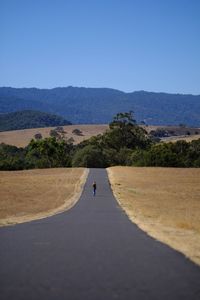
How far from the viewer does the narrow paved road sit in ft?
30.0

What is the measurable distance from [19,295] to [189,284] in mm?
3205

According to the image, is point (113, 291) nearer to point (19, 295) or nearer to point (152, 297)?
point (152, 297)

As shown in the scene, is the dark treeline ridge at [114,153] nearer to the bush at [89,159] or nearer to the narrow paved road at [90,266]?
the bush at [89,159]

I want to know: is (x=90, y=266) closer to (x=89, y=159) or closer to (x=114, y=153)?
(x=89, y=159)

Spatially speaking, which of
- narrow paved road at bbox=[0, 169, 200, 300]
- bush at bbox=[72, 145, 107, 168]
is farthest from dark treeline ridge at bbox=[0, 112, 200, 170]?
narrow paved road at bbox=[0, 169, 200, 300]

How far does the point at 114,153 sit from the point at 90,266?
106m

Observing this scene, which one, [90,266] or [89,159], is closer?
[90,266]

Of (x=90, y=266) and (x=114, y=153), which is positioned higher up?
(x=114, y=153)

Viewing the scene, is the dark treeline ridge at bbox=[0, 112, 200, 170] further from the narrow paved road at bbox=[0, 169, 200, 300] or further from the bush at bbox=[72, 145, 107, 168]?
the narrow paved road at bbox=[0, 169, 200, 300]

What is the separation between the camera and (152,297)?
880cm

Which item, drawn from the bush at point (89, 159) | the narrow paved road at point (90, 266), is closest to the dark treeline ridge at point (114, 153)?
the bush at point (89, 159)

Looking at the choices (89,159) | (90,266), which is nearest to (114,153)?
(89,159)

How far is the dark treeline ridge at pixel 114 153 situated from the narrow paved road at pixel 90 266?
7970cm

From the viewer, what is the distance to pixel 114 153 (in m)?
118
